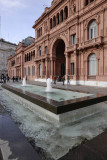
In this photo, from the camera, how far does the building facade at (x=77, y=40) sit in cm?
1402

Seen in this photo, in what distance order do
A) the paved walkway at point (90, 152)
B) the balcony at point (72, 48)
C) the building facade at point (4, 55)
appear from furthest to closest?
the building facade at point (4, 55)
the balcony at point (72, 48)
the paved walkway at point (90, 152)

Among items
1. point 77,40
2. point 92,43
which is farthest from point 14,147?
point 77,40

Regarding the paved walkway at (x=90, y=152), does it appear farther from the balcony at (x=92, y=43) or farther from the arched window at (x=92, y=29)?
the arched window at (x=92, y=29)

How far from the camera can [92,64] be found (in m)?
15.6

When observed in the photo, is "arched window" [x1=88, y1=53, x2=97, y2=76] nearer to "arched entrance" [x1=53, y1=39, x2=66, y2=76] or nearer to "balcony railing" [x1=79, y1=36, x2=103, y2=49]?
"balcony railing" [x1=79, y1=36, x2=103, y2=49]

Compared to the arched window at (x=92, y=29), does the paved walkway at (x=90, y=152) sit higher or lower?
lower

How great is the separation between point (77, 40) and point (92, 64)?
4.83m

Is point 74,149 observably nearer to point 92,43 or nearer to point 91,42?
point 92,43

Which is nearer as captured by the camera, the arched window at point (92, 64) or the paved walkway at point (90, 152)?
the paved walkway at point (90, 152)

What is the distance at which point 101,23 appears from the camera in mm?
13891

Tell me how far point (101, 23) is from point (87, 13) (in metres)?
3.25

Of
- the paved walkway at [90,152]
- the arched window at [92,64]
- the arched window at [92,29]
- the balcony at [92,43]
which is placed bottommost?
the paved walkway at [90,152]

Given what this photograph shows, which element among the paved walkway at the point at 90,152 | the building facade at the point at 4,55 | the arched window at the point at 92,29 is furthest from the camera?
the building facade at the point at 4,55

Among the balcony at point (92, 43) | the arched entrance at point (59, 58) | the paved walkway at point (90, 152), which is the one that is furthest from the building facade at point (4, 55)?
the paved walkway at point (90, 152)
